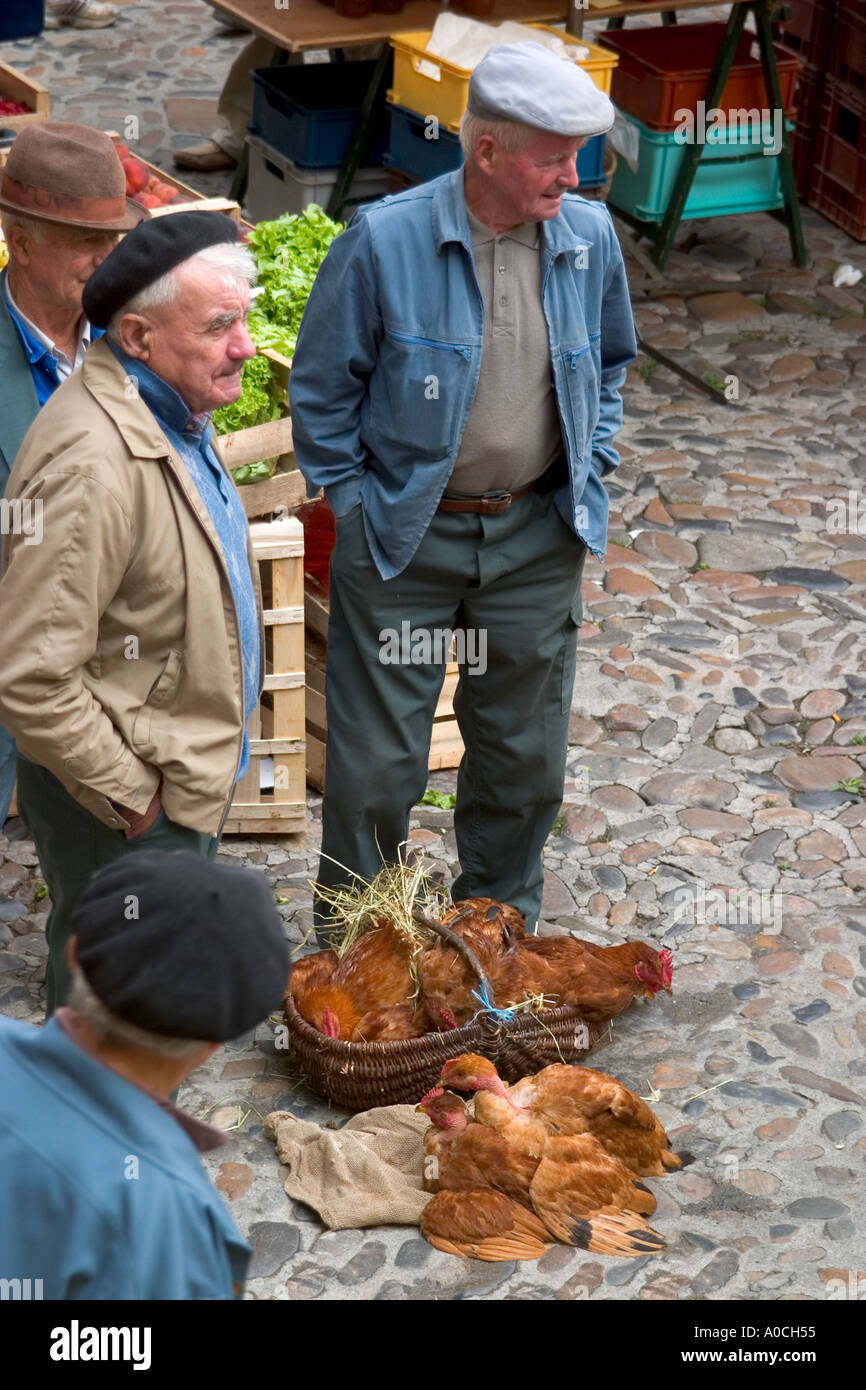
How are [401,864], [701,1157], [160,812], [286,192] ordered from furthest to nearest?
[286,192]
[401,864]
[701,1157]
[160,812]

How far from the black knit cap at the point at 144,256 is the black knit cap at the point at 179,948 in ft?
5.20

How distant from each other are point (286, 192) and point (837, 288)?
3.44 meters

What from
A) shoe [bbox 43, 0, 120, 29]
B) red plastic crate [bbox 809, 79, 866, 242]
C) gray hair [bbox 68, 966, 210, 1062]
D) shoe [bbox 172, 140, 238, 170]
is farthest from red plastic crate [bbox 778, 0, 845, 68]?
gray hair [bbox 68, 966, 210, 1062]

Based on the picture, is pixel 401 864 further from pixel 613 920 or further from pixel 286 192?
pixel 286 192

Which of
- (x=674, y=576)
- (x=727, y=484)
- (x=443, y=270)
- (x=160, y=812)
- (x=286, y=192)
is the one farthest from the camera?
(x=286, y=192)

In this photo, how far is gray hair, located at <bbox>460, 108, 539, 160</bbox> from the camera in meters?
3.89

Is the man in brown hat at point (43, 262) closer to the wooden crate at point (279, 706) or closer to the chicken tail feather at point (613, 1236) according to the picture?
the wooden crate at point (279, 706)

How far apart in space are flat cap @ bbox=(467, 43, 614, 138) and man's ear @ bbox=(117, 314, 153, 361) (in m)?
1.11

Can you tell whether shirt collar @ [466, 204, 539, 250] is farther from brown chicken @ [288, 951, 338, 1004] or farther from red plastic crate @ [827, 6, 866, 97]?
red plastic crate @ [827, 6, 866, 97]

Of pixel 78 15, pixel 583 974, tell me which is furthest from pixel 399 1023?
pixel 78 15

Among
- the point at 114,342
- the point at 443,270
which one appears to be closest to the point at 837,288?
the point at 443,270

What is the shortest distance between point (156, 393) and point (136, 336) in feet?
0.40

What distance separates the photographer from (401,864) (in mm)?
4754

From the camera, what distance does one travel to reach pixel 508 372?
420 centimetres
